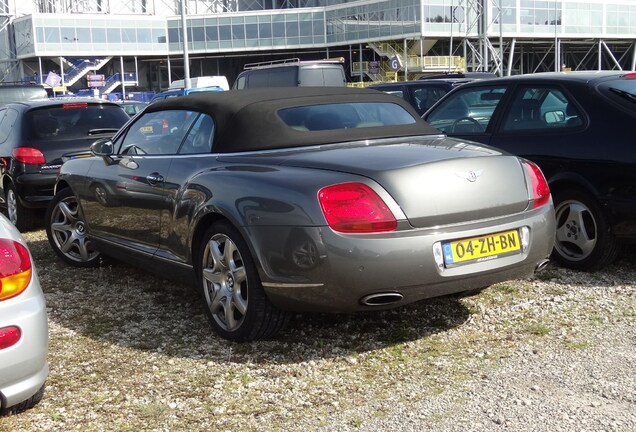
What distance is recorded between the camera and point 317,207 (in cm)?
397

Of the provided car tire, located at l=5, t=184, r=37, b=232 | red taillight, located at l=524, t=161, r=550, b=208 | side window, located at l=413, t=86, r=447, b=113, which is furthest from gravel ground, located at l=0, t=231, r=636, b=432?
side window, located at l=413, t=86, r=447, b=113

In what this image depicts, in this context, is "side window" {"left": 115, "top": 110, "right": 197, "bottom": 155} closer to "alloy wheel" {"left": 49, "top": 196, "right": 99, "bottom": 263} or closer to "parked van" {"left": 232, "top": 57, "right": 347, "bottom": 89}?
"alloy wheel" {"left": 49, "top": 196, "right": 99, "bottom": 263}

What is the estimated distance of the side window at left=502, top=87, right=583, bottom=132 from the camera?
5988 millimetres

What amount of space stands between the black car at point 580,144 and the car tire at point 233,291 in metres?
2.67

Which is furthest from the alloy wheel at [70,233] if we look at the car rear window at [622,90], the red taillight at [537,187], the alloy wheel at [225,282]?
the car rear window at [622,90]

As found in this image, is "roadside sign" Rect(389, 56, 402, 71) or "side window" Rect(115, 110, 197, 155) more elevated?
"roadside sign" Rect(389, 56, 402, 71)

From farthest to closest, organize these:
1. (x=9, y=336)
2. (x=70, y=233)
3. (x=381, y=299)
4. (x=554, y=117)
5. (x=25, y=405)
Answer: (x=70, y=233) < (x=554, y=117) < (x=381, y=299) < (x=25, y=405) < (x=9, y=336)

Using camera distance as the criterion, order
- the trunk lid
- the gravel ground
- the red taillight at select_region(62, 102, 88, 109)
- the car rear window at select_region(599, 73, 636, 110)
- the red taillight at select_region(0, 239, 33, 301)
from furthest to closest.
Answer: the red taillight at select_region(62, 102, 88, 109) < the car rear window at select_region(599, 73, 636, 110) < the trunk lid < the gravel ground < the red taillight at select_region(0, 239, 33, 301)

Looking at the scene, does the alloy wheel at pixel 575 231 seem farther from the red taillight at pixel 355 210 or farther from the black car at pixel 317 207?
the red taillight at pixel 355 210

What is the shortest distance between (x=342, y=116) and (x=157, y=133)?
1.44m

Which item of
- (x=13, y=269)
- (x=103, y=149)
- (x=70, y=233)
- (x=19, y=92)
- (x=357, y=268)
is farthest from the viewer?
(x=19, y=92)

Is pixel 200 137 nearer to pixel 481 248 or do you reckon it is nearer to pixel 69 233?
pixel 481 248

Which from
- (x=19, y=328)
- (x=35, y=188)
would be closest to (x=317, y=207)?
(x=19, y=328)

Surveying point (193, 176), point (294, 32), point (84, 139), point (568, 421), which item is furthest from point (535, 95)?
point (294, 32)
